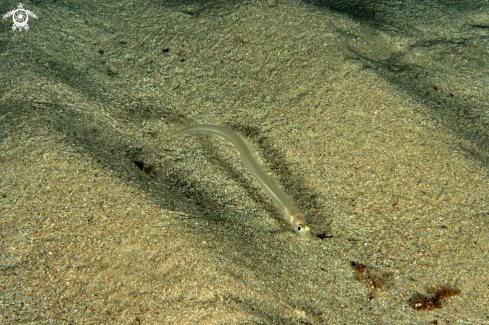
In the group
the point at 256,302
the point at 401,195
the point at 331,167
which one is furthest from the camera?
the point at 331,167

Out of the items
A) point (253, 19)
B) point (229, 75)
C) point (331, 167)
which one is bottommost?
point (331, 167)

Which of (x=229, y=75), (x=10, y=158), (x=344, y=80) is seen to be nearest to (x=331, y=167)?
(x=344, y=80)

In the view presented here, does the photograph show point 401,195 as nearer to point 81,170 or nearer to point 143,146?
point 143,146

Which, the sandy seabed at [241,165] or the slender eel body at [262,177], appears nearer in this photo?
the sandy seabed at [241,165]

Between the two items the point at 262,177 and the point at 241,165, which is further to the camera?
the point at 241,165

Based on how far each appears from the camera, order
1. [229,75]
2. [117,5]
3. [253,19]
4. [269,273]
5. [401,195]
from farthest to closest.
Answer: [117,5] < [253,19] < [229,75] < [401,195] < [269,273]

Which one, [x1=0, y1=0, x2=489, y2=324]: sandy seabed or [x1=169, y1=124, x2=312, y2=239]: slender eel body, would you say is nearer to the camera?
[x1=0, y1=0, x2=489, y2=324]: sandy seabed

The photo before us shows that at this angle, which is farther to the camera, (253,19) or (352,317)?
(253,19)

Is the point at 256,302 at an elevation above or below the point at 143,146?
below
